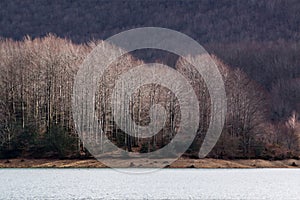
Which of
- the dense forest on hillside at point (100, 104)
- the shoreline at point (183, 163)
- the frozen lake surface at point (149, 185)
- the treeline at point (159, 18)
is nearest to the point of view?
the frozen lake surface at point (149, 185)

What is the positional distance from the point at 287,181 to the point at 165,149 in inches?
1005

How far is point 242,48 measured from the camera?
15062 cm

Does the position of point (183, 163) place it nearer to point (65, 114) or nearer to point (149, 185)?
point (65, 114)

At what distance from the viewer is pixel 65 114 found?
85812 millimetres

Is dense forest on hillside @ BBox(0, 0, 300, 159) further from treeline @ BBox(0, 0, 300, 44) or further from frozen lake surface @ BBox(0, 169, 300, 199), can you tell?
treeline @ BBox(0, 0, 300, 44)

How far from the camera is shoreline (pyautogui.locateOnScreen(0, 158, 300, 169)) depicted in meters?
76.0

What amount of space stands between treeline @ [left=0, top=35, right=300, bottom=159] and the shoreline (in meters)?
1.66

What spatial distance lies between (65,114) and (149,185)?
34.6 metres

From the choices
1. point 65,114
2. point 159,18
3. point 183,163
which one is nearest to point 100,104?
point 65,114

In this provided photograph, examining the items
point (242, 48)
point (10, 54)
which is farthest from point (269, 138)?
point (242, 48)

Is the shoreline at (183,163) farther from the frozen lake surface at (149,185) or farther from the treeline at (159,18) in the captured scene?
the treeline at (159,18)

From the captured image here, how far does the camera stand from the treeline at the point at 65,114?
80.9 metres

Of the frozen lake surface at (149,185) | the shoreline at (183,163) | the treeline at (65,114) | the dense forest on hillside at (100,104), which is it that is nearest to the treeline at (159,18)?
the dense forest on hillside at (100,104)

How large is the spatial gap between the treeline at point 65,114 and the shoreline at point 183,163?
1.66 meters
